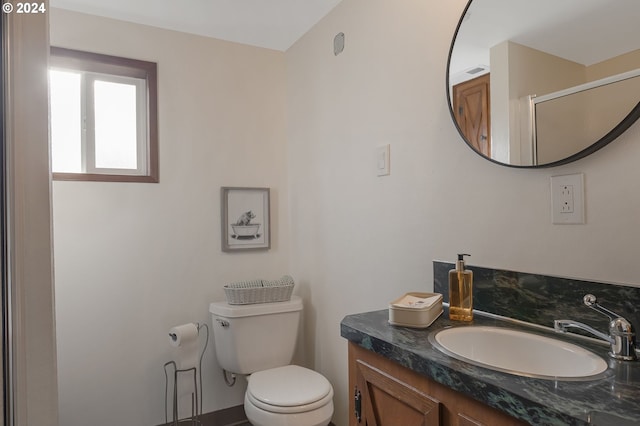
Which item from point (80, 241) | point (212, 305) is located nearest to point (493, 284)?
point (212, 305)

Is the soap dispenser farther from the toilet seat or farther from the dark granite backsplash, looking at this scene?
the toilet seat

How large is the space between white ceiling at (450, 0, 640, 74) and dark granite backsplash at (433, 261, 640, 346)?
0.59 metres

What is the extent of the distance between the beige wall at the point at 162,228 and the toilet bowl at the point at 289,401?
639 mm

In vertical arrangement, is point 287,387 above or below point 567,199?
below

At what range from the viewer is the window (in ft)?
7.04

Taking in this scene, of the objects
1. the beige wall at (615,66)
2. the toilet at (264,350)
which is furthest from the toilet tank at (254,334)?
the beige wall at (615,66)

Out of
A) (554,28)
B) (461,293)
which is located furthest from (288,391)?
(554,28)

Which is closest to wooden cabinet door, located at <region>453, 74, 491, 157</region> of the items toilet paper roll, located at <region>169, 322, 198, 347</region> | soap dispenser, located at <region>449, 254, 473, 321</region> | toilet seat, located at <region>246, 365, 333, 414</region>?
soap dispenser, located at <region>449, 254, 473, 321</region>

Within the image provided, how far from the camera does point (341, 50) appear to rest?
81.8 inches

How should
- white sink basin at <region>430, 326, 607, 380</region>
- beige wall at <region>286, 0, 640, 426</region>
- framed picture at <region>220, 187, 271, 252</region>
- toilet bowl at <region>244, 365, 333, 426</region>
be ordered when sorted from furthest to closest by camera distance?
framed picture at <region>220, 187, 271, 252</region>
toilet bowl at <region>244, 365, 333, 426</region>
beige wall at <region>286, 0, 640, 426</region>
white sink basin at <region>430, 326, 607, 380</region>

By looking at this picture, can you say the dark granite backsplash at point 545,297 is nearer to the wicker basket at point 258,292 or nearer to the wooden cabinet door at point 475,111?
the wooden cabinet door at point 475,111

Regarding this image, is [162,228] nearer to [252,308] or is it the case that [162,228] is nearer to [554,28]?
[252,308]

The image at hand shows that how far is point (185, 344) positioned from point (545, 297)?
1696mm

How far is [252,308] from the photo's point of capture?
2.16 metres
